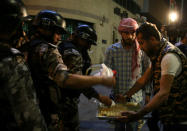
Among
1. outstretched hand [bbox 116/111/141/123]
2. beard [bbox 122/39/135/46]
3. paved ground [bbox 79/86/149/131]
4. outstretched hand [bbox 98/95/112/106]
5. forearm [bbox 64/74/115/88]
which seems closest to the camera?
forearm [bbox 64/74/115/88]

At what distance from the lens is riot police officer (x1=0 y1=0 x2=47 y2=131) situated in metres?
1.21

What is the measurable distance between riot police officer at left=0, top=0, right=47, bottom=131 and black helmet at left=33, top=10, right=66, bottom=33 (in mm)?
850

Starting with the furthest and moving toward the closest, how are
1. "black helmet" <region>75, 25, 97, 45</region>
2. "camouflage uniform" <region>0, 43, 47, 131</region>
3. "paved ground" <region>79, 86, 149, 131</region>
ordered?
"paved ground" <region>79, 86, 149, 131</region>, "black helmet" <region>75, 25, 97, 45</region>, "camouflage uniform" <region>0, 43, 47, 131</region>

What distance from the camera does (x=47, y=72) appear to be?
6.70 feet

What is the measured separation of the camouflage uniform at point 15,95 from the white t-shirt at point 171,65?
129cm

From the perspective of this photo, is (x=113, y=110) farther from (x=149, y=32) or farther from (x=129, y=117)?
(x=149, y=32)

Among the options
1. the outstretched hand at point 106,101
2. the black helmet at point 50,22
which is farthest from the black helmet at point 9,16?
the outstretched hand at point 106,101

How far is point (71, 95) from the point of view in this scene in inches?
111

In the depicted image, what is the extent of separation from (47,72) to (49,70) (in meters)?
0.04

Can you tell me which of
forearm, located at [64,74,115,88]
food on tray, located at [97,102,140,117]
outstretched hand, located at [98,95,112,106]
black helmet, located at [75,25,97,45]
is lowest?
food on tray, located at [97,102,140,117]

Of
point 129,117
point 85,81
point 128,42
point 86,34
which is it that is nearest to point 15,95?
point 85,81

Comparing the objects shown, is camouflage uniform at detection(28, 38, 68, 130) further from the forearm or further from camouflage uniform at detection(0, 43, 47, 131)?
camouflage uniform at detection(0, 43, 47, 131)

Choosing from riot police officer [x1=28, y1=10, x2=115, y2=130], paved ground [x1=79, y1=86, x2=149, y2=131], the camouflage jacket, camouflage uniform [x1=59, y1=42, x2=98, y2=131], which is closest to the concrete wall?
paved ground [x1=79, y1=86, x2=149, y2=131]

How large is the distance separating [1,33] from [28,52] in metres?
0.83
